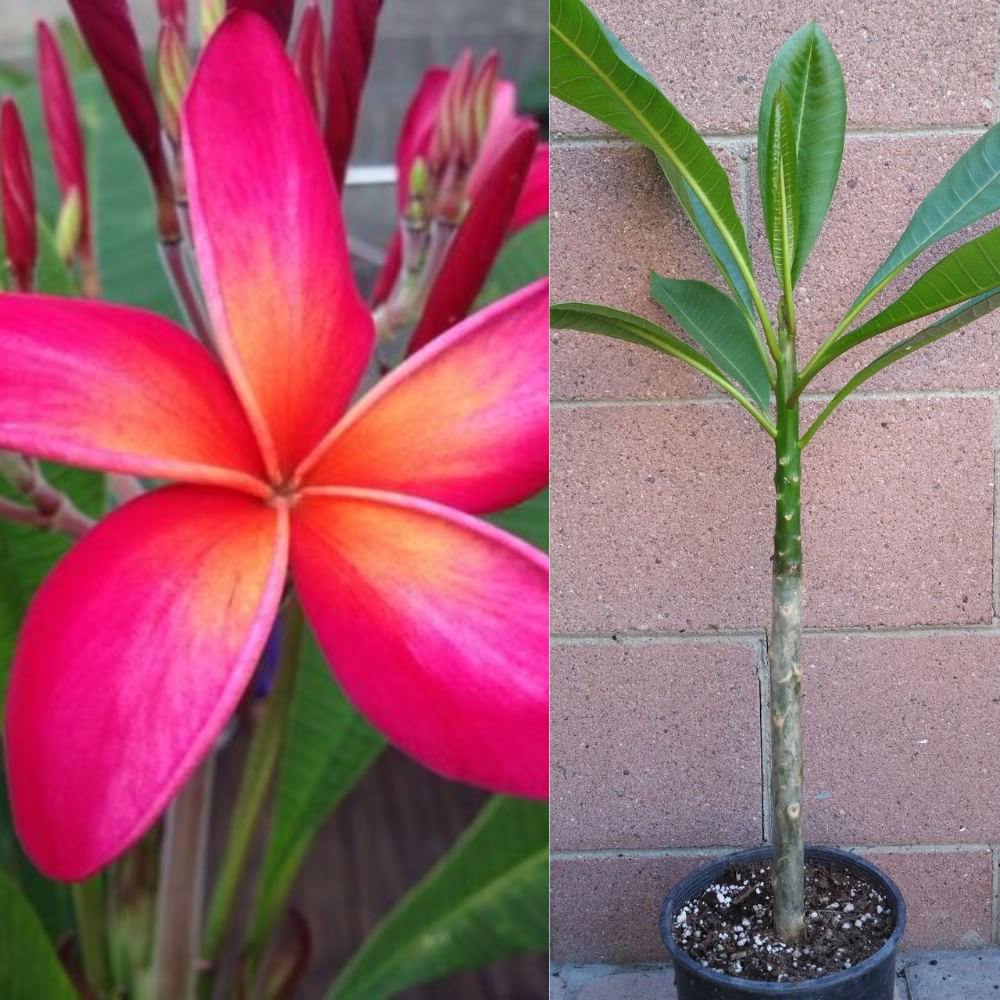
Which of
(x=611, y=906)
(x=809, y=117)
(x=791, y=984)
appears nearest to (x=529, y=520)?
(x=809, y=117)

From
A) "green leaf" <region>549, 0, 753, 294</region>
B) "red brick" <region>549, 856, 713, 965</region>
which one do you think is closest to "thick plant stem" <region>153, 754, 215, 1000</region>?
"green leaf" <region>549, 0, 753, 294</region>

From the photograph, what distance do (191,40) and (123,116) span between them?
0.09ft

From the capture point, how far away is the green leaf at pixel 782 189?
2.87ft

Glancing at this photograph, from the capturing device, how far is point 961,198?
0.91 meters

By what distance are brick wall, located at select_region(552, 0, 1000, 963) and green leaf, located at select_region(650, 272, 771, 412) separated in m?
0.14

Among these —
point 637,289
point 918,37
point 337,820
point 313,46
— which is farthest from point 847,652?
point 313,46

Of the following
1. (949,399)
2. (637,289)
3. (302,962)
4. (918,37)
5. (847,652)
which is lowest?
(847,652)

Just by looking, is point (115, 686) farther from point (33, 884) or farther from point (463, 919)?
point (463, 919)

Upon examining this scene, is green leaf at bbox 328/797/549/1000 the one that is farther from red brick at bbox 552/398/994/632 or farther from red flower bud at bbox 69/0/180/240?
red brick at bbox 552/398/994/632

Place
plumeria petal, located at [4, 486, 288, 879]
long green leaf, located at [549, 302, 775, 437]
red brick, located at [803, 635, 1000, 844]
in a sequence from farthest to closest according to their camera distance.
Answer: red brick, located at [803, 635, 1000, 844] → long green leaf, located at [549, 302, 775, 437] → plumeria petal, located at [4, 486, 288, 879]

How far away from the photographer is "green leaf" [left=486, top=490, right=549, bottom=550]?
254mm

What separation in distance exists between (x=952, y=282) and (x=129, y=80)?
722 mm

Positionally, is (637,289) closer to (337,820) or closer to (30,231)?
(337,820)

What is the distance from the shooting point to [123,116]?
23 cm
